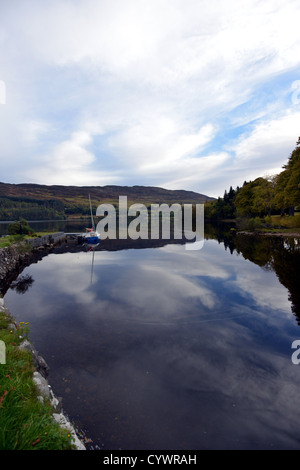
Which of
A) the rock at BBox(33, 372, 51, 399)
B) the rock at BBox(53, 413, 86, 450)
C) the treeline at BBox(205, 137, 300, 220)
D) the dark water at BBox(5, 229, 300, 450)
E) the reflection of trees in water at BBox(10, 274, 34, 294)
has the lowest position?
the dark water at BBox(5, 229, 300, 450)

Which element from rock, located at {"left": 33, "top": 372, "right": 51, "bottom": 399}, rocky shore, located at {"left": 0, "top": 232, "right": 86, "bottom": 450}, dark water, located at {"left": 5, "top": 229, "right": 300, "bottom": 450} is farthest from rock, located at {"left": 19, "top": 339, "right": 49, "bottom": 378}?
rock, located at {"left": 33, "top": 372, "right": 51, "bottom": 399}

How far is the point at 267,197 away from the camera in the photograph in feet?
255

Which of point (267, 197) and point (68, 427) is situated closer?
point (68, 427)

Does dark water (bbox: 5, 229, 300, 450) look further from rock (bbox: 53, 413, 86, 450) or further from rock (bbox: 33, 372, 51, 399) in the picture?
rock (bbox: 33, 372, 51, 399)

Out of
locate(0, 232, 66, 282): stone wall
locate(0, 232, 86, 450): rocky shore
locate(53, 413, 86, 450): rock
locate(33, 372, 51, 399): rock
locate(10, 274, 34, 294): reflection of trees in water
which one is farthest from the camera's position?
locate(0, 232, 66, 282): stone wall

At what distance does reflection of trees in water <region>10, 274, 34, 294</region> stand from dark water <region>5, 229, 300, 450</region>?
0.70m

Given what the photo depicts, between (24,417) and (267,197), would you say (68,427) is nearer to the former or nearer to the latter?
(24,417)

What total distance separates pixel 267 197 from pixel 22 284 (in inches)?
3074

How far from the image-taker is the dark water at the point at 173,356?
714 cm

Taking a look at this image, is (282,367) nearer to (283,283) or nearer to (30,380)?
(30,380)

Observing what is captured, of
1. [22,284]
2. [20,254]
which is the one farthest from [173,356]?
[20,254]

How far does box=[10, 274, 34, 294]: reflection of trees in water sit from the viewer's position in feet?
70.3

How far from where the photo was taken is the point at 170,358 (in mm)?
10789

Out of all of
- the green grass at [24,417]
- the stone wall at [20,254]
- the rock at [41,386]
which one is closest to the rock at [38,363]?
the green grass at [24,417]
